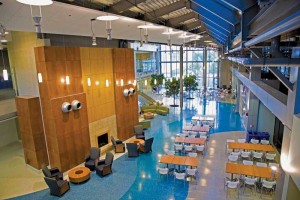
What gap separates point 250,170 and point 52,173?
8267 millimetres

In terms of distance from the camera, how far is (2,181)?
9.76 metres

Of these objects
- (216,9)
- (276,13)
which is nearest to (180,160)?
(216,9)

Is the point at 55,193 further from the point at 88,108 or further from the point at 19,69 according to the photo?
the point at 19,69

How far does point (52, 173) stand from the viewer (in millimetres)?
9328

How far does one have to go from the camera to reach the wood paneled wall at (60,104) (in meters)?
9.32

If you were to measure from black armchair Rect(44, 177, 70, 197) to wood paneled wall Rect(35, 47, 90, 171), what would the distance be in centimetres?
154

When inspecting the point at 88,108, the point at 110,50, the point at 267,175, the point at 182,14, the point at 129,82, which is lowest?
the point at 267,175

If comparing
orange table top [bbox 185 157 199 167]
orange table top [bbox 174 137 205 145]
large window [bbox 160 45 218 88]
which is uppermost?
large window [bbox 160 45 218 88]

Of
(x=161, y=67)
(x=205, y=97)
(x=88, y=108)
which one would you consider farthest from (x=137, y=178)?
(x=161, y=67)

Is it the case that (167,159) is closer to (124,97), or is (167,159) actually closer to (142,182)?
(142,182)

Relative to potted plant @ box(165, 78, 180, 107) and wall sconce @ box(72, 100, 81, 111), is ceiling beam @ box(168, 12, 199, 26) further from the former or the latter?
potted plant @ box(165, 78, 180, 107)

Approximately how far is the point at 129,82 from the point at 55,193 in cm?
783

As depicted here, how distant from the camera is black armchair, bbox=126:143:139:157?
11.5 meters

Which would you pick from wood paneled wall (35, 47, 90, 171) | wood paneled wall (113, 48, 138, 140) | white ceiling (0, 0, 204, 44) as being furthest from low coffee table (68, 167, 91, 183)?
white ceiling (0, 0, 204, 44)
